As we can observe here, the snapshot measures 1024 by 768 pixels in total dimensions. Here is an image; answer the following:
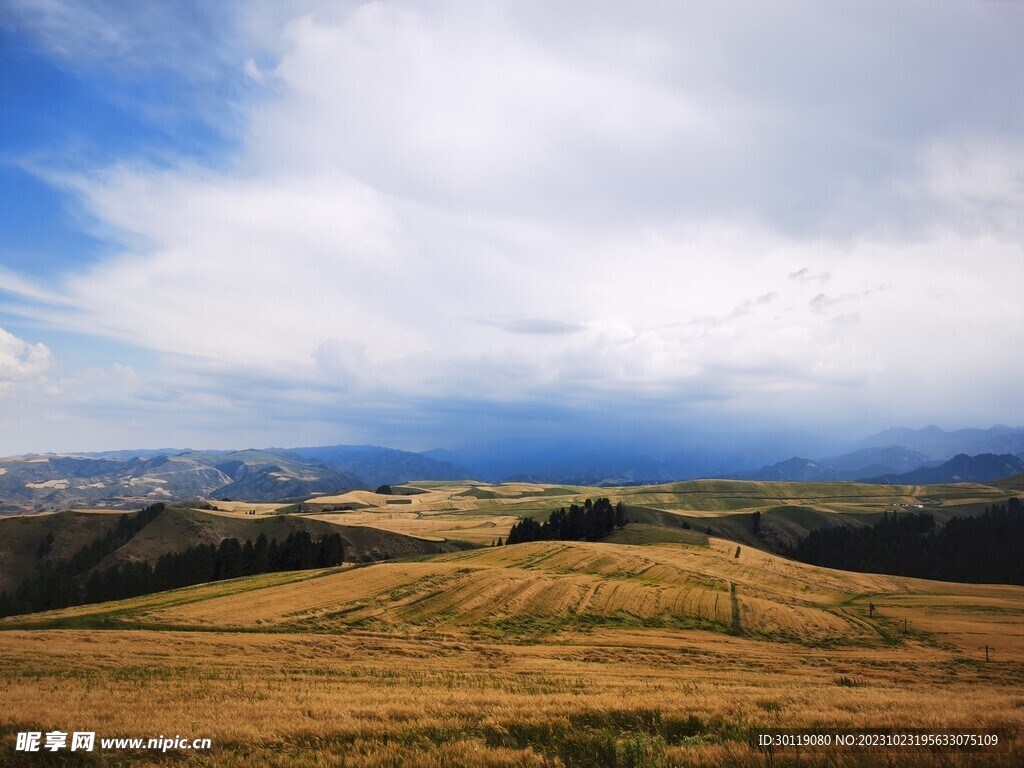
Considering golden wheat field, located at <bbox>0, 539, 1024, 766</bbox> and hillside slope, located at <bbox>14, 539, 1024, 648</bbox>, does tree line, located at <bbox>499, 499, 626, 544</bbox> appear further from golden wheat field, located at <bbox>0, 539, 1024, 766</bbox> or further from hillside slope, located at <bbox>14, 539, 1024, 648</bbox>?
hillside slope, located at <bbox>14, 539, 1024, 648</bbox>

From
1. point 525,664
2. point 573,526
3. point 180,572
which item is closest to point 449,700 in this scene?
point 525,664

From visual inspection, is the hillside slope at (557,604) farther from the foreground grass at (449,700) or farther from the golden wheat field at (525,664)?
the foreground grass at (449,700)

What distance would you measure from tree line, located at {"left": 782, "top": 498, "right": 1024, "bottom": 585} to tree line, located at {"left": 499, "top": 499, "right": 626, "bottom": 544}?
6910 centimetres

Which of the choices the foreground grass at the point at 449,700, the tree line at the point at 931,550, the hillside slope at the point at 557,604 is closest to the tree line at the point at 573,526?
the hillside slope at the point at 557,604

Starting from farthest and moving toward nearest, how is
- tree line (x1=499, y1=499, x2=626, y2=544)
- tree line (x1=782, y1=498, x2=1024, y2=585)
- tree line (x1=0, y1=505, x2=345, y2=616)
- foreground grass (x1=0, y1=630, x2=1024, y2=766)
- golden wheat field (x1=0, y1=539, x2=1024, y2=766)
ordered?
tree line (x1=782, y1=498, x2=1024, y2=585) < tree line (x1=499, y1=499, x2=626, y2=544) < tree line (x1=0, y1=505, x2=345, y2=616) < golden wheat field (x1=0, y1=539, x2=1024, y2=766) < foreground grass (x1=0, y1=630, x2=1024, y2=766)

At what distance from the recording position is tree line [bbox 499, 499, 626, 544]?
130 meters

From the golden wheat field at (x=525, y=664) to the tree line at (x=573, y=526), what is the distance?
146 feet

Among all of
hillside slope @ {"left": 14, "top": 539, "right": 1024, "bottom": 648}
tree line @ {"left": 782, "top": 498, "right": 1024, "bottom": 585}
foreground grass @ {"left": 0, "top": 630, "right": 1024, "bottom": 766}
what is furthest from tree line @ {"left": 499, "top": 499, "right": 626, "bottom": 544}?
foreground grass @ {"left": 0, "top": 630, "right": 1024, "bottom": 766}

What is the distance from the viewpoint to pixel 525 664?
109 ft

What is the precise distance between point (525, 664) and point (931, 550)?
173 meters

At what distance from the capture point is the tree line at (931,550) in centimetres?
14300

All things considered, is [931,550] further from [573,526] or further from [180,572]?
[180,572]

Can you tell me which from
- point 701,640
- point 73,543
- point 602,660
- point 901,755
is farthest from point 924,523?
point 73,543

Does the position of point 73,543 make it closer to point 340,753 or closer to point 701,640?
point 701,640
